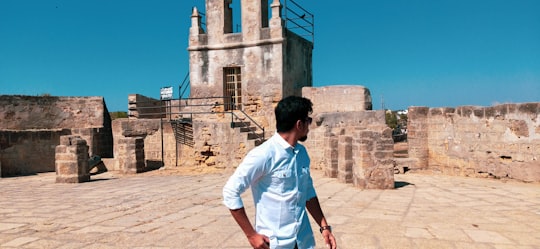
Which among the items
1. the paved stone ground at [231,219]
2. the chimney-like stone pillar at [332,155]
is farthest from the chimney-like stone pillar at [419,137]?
the chimney-like stone pillar at [332,155]

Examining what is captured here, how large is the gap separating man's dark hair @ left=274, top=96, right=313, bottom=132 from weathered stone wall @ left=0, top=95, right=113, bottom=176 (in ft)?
50.0

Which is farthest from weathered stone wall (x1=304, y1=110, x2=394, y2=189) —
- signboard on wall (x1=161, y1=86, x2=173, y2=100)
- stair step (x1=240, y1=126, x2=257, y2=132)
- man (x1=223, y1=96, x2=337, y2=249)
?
signboard on wall (x1=161, y1=86, x2=173, y2=100)

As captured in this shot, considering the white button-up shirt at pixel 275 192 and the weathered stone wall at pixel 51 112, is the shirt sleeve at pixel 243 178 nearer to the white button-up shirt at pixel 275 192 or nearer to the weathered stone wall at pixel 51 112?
the white button-up shirt at pixel 275 192

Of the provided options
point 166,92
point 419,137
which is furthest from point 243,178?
point 166,92

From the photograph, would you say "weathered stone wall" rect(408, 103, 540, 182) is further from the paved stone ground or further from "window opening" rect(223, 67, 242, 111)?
"window opening" rect(223, 67, 242, 111)

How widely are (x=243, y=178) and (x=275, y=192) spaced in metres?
0.23

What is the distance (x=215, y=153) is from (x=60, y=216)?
25.7 feet

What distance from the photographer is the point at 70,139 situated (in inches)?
457

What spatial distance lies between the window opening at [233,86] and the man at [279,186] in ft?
46.4

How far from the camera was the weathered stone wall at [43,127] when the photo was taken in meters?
15.0

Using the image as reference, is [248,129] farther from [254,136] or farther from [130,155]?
[130,155]

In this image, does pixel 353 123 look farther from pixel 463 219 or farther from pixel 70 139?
pixel 70 139

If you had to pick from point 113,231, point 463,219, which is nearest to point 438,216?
point 463,219

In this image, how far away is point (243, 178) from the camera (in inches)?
93.7
